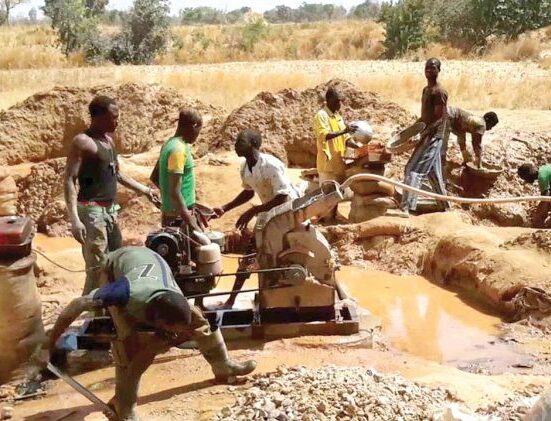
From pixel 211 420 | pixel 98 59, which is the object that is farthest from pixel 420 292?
pixel 98 59

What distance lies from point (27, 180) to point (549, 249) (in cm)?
788

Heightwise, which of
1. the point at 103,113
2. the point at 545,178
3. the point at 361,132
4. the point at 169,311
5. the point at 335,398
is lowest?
the point at 335,398

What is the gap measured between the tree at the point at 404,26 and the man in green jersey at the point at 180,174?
23139mm

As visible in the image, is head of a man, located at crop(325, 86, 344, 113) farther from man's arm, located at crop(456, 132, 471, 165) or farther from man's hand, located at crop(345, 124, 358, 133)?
man's arm, located at crop(456, 132, 471, 165)

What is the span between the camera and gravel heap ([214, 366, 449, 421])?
4.41 meters

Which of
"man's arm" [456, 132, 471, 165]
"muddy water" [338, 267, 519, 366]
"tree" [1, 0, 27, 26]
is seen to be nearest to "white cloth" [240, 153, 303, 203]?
"muddy water" [338, 267, 519, 366]

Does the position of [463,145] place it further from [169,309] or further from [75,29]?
[75,29]

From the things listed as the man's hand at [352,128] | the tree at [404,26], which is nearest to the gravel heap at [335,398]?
the man's hand at [352,128]

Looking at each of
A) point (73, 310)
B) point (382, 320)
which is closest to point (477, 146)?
point (382, 320)

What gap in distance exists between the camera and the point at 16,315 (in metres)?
5.32

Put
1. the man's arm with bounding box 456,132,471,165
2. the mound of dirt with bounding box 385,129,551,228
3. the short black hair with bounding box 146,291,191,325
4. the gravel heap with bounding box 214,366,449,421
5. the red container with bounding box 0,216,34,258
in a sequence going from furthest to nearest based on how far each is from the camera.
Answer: the man's arm with bounding box 456,132,471,165, the mound of dirt with bounding box 385,129,551,228, the red container with bounding box 0,216,34,258, the gravel heap with bounding box 214,366,449,421, the short black hair with bounding box 146,291,191,325

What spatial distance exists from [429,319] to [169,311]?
3.68 metres

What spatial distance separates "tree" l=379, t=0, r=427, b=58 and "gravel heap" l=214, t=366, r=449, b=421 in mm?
24430

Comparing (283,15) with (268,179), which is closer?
(268,179)
